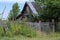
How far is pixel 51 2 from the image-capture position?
99.9ft

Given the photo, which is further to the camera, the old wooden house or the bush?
the old wooden house

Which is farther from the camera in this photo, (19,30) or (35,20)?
(35,20)

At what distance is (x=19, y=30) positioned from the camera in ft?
82.3

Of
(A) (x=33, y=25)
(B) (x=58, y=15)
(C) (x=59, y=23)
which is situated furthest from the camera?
(C) (x=59, y=23)

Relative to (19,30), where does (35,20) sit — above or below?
below

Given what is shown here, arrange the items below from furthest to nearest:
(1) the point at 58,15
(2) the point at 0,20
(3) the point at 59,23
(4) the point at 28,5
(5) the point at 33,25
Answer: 1. (4) the point at 28,5
2. (3) the point at 59,23
3. (1) the point at 58,15
4. (5) the point at 33,25
5. (2) the point at 0,20

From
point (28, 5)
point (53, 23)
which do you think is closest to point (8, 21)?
point (53, 23)

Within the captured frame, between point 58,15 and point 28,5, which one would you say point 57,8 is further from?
point 28,5

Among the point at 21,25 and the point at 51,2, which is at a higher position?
the point at 51,2

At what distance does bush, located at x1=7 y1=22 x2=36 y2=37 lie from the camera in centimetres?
2458

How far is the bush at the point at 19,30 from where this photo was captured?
2458cm

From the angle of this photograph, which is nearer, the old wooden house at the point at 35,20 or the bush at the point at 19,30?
the bush at the point at 19,30

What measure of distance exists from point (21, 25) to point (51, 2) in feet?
22.2

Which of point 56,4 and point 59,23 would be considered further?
point 59,23
